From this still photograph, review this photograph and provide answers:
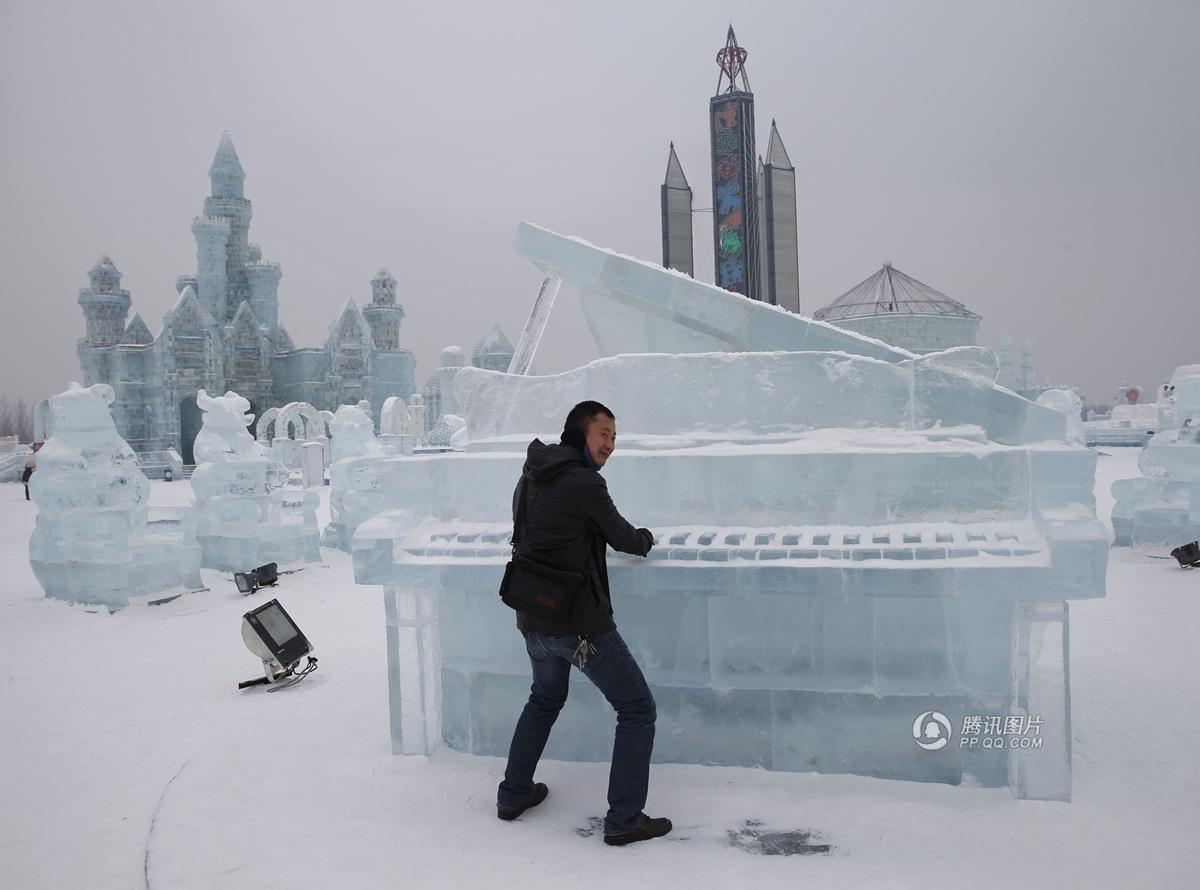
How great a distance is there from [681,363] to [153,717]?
11.0 ft

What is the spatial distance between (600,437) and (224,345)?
33.3m

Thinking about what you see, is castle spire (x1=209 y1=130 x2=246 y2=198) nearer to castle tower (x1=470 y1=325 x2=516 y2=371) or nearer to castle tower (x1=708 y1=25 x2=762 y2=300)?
castle tower (x1=470 y1=325 x2=516 y2=371)

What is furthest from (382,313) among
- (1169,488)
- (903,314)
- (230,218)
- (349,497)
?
(1169,488)

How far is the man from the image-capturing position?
2.66 meters

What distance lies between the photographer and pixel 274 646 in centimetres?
469

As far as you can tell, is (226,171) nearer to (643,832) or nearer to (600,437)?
(600,437)

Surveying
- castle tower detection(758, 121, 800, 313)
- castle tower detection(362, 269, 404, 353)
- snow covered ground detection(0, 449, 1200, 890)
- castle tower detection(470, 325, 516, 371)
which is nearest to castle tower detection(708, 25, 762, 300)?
castle tower detection(758, 121, 800, 313)

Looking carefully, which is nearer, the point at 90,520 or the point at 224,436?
the point at 90,520

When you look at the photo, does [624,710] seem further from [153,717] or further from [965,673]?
[153,717]

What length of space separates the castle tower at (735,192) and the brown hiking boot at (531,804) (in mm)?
25840

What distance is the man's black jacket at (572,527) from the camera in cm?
267

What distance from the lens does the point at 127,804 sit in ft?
10.5

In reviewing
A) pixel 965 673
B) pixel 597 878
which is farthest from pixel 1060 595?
pixel 597 878

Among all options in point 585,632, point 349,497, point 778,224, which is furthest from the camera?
point 778,224
